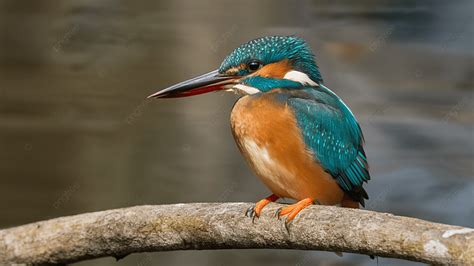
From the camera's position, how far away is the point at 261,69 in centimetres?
247

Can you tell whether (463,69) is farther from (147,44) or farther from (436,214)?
(147,44)

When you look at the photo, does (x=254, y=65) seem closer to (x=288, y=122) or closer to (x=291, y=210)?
(x=288, y=122)

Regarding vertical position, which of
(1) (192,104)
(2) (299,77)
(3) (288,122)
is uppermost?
(2) (299,77)

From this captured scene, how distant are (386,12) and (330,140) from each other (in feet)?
10.8

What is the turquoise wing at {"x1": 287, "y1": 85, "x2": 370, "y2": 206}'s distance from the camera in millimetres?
2469

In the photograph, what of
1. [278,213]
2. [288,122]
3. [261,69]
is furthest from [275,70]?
[278,213]

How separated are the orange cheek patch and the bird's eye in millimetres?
11

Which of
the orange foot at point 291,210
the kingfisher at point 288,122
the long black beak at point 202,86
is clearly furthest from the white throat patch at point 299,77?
the orange foot at point 291,210

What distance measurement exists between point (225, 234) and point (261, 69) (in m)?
0.55

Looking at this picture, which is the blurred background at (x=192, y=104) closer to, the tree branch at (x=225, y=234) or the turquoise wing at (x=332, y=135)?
the turquoise wing at (x=332, y=135)

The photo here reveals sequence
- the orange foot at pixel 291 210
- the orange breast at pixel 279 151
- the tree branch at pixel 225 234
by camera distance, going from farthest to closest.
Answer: the orange breast at pixel 279 151
the orange foot at pixel 291 210
the tree branch at pixel 225 234

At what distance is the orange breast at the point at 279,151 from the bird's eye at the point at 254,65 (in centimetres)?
9

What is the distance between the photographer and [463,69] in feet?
17.5

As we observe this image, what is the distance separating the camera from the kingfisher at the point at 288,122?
8.02ft
